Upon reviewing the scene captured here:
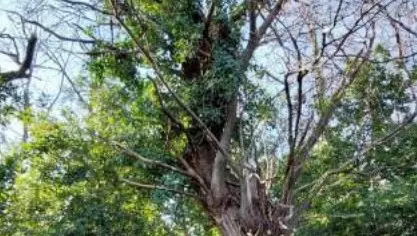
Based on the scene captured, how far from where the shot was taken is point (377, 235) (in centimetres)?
718

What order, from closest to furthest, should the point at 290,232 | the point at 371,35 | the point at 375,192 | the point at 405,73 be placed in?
the point at 290,232
the point at 371,35
the point at 375,192
the point at 405,73

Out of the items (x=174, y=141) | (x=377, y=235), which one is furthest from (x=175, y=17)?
→ (x=377, y=235)

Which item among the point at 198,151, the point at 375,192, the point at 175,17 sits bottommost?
the point at 375,192

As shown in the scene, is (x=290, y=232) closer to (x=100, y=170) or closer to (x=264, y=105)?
(x=264, y=105)

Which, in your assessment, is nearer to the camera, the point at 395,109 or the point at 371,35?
the point at 371,35

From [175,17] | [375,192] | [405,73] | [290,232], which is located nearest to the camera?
[290,232]

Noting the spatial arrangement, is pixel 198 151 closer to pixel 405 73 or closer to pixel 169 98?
pixel 169 98

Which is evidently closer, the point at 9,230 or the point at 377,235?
the point at 9,230

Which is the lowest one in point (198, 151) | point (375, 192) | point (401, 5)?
point (375, 192)

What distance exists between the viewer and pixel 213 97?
6258 mm

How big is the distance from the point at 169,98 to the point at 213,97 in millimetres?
564

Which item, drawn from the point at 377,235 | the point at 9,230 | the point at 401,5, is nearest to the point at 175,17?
the point at 401,5

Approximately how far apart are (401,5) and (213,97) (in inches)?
97.2

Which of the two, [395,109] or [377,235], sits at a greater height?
[395,109]
